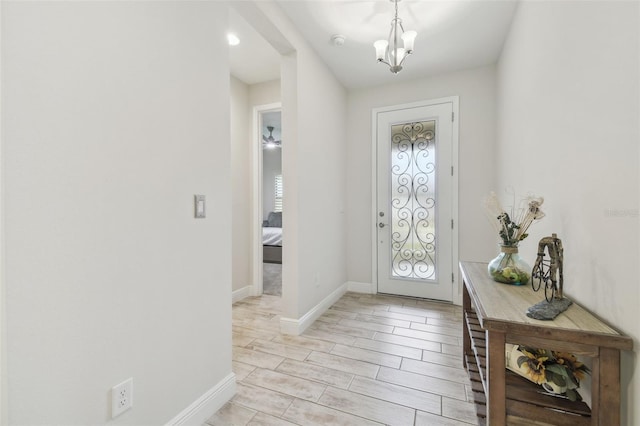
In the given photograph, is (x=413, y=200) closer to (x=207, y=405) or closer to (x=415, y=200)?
(x=415, y=200)

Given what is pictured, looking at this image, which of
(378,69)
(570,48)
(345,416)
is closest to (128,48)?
(570,48)

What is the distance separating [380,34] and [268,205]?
6.31 meters

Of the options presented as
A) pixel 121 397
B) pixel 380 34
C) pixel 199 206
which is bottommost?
pixel 121 397

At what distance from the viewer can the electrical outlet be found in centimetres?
107

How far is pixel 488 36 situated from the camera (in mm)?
2533

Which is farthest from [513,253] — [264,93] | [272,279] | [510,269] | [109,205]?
[272,279]

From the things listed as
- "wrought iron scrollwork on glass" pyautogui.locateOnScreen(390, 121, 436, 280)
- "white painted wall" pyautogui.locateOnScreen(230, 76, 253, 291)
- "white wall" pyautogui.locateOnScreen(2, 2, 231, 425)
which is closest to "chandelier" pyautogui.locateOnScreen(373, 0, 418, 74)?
"white wall" pyautogui.locateOnScreen(2, 2, 231, 425)

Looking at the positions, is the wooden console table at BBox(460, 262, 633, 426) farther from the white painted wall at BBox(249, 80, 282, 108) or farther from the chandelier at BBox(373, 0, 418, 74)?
the white painted wall at BBox(249, 80, 282, 108)

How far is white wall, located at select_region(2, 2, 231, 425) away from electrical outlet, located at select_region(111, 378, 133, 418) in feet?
0.08

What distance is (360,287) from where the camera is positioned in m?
3.64

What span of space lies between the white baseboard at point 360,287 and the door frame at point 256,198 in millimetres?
1184

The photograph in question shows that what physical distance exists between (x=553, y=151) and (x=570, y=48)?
18.3 inches

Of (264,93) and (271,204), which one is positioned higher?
(264,93)

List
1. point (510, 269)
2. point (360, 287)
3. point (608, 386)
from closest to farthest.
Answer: point (608, 386)
point (510, 269)
point (360, 287)
